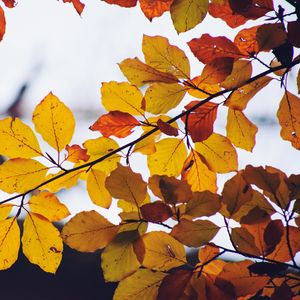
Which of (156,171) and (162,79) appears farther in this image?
(156,171)

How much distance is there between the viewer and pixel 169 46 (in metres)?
0.69

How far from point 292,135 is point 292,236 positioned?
0.18 m

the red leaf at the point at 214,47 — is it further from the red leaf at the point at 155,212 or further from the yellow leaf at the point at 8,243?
the yellow leaf at the point at 8,243

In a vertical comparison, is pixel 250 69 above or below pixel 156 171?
above

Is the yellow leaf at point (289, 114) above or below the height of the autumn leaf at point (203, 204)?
above

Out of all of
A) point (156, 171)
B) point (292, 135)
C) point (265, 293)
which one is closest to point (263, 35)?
point (292, 135)

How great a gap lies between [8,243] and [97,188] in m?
0.19

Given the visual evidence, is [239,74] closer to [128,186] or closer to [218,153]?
[218,153]

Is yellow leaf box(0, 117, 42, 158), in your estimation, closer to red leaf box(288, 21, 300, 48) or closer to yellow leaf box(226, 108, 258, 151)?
yellow leaf box(226, 108, 258, 151)

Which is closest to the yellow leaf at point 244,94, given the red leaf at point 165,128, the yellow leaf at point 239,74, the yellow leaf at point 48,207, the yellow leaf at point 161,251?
the yellow leaf at point 239,74

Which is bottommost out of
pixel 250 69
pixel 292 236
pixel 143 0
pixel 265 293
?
pixel 265 293

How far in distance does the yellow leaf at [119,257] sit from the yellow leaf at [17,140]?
22 cm

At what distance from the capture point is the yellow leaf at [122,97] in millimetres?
732

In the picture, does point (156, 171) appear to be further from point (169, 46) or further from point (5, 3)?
point (5, 3)
